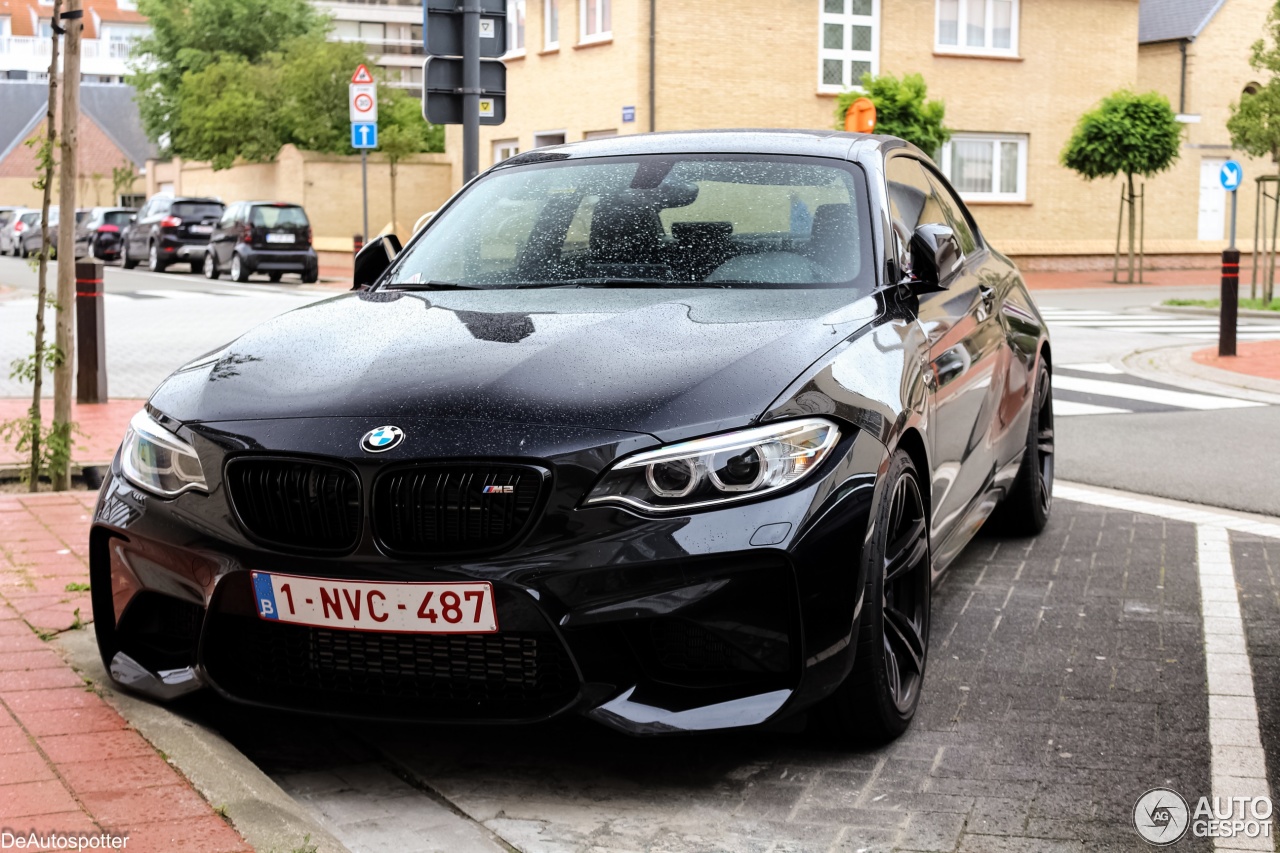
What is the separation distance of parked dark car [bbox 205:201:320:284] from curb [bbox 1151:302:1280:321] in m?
16.2

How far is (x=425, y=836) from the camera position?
3361mm

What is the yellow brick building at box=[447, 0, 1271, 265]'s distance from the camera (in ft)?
108

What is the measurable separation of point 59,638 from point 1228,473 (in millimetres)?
6255

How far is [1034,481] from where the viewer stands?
21.7ft

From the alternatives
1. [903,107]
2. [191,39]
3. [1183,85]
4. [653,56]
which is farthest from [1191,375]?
[191,39]

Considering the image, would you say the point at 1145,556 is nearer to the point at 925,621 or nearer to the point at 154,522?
the point at 925,621

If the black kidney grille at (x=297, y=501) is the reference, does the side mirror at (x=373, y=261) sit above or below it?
above

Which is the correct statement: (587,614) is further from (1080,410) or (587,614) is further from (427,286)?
(1080,410)

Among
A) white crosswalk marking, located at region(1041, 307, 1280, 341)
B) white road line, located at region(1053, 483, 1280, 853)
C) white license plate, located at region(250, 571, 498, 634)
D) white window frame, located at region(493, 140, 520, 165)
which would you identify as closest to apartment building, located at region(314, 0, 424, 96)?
white window frame, located at region(493, 140, 520, 165)

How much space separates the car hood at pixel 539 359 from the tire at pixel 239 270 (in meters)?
28.2

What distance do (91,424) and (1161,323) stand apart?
1526 cm

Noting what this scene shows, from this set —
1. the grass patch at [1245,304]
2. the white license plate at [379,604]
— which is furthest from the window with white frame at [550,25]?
the white license plate at [379,604]

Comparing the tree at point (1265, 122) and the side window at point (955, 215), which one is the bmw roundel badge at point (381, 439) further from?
the tree at point (1265, 122)

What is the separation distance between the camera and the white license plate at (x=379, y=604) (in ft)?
11.0
